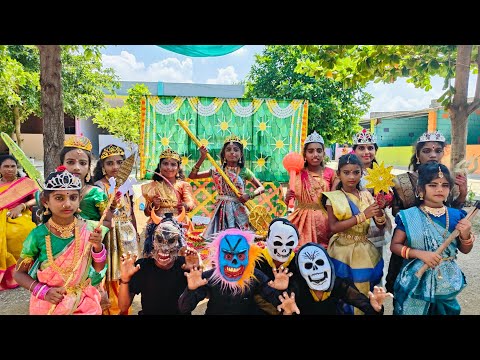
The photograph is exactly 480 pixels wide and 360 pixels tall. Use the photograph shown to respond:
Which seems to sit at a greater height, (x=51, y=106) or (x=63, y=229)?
(x=51, y=106)

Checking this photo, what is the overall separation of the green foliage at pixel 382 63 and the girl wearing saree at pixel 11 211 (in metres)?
3.39

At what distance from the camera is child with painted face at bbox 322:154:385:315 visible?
2703 millimetres

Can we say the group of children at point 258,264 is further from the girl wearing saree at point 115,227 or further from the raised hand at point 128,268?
the girl wearing saree at point 115,227

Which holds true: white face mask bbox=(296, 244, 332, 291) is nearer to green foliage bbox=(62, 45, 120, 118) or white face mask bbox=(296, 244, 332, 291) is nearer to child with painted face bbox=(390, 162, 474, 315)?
child with painted face bbox=(390, 162, 474, 315)

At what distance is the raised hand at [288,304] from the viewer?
2359 mm

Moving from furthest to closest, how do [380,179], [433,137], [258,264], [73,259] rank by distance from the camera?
1. [433,137]
2. [380,179]
3. [258,264]
4. [73,259]

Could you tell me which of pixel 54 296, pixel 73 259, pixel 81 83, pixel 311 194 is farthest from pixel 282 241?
pixel 81 83

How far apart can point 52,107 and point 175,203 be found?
1.77 metres

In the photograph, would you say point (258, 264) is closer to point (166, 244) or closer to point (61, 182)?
point (166, 244)

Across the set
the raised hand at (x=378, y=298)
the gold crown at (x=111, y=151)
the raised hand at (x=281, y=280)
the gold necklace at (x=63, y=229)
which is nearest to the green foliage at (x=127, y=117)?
the gold crown at (x=111, y=151)

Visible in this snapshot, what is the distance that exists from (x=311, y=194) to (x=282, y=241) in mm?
1054

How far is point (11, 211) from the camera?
3.93 m

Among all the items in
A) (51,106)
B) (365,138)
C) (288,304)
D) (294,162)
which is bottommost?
(288,304)
